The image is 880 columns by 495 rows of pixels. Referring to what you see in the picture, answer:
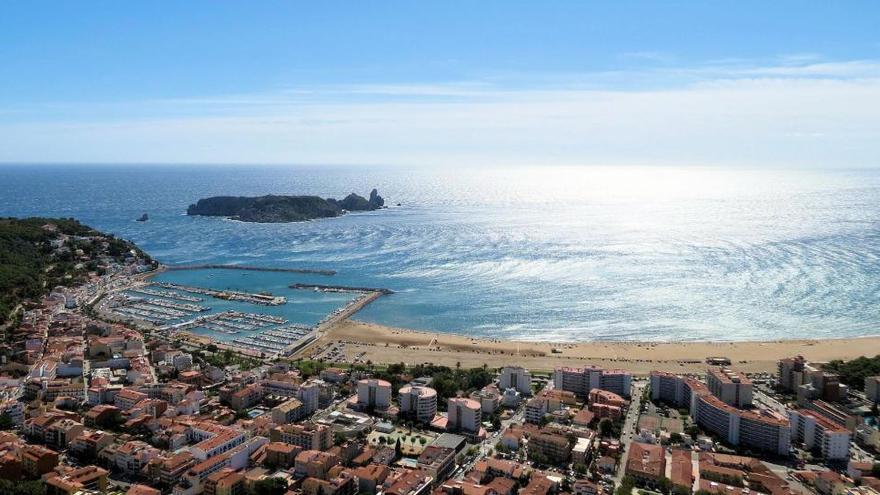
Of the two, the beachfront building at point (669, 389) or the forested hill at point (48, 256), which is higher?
the forested hill at point (48, 256)

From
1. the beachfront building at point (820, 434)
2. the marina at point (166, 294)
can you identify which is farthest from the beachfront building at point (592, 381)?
the marina at point (166, 294)

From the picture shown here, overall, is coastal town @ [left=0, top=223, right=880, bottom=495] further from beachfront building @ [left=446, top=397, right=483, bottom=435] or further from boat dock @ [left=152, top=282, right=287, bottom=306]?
boat dock @ [left=152, top=282, right=287, bottom=306]

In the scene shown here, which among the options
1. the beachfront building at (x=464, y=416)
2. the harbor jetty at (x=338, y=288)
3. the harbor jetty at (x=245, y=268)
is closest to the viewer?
the beachfront building at (x=464, y=416)

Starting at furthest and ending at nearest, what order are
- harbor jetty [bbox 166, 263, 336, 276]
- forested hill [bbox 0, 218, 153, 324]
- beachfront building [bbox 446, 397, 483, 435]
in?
harbor jetty [bbox 166, 263, 336, 276] < forested hill [bbox 0, 218, 153, 324] < beachfront building [bbox 446, 397, 483, 435]

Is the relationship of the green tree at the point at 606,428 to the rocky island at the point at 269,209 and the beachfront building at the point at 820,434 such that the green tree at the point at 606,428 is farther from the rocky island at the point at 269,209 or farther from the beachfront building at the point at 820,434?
the rocky island at the point at 269,209

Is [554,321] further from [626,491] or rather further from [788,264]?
[788,264]

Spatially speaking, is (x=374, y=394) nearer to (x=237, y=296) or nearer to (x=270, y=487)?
(x=270, y=487)

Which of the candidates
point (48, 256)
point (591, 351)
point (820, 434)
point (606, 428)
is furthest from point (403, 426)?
point (48, 256)

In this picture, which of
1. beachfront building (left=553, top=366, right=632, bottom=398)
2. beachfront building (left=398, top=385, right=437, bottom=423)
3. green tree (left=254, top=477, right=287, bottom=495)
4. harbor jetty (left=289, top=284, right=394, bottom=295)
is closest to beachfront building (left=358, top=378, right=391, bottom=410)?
beachfront building (left=398, top=385, right=437, bottom=423)
